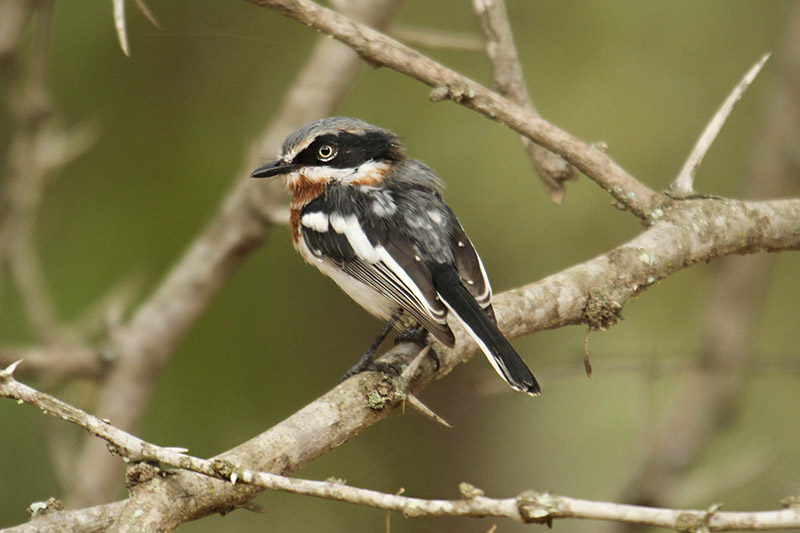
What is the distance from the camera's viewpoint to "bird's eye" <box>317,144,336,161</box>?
2.85 m

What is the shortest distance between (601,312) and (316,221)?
972 millimetres

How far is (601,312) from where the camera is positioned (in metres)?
2.25

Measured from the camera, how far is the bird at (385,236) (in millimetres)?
2236

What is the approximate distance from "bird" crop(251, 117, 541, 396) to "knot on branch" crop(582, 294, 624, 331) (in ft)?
0.87

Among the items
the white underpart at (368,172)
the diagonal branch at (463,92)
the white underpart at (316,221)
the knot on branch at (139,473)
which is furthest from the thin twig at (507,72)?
the knot on branch at (139,473)

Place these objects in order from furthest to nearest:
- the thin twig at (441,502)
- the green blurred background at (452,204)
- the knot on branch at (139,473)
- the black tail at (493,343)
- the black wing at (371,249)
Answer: the green blurred background at (452,204)
the black wing at (371,249)
the black tail at (493,343)
the knot on branch at (139,473)
the thin twig at (441,502)

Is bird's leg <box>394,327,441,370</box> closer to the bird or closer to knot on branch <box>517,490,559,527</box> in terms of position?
the bird

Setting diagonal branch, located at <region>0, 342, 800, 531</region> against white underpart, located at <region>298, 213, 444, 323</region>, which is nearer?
diagonal branch, located at <region>0, 342, 800, 531</region>

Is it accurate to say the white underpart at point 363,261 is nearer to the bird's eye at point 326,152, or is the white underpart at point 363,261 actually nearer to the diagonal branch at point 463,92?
the bird's eye at point 326,152

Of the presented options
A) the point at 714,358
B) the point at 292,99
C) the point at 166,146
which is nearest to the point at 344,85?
A: the point at 292,99

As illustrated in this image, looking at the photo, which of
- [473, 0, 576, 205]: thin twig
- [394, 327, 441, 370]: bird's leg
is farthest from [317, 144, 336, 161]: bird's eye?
[394, 327, 441, 370]: bird's leg

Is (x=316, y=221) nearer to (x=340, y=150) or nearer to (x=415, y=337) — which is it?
(x=340, y=150)

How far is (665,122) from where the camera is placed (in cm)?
522

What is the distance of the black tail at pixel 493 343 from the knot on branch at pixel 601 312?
0.26 m
